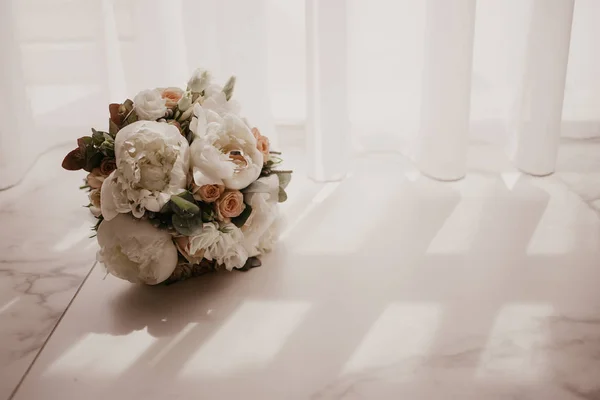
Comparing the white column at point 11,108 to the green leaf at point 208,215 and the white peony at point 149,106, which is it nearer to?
the white peony at point 149,106

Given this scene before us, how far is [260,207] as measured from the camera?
993 mm

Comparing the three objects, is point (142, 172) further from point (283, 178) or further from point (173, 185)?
point (283, 178)

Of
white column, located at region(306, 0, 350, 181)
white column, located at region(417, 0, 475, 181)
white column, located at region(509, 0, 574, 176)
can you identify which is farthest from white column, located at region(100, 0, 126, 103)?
white column, located at region(509, 0, 574, 176)

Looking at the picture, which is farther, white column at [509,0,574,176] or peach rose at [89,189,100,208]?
white column at [509,0,574,176]

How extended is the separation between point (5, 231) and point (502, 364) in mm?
856

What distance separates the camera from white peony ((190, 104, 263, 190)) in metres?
0.92

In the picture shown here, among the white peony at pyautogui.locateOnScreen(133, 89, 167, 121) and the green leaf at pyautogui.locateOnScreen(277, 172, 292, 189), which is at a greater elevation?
the white peony at pyautogui.locateOnScreen(133, 89, 167, 121)

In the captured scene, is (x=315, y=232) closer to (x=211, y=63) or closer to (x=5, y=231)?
(x=211, y=63)

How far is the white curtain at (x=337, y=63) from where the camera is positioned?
1263 mm

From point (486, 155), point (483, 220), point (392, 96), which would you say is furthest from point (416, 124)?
point (483, 220)

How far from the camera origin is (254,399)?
0.78 m

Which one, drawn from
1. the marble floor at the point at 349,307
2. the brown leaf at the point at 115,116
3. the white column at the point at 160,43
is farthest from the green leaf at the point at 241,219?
the white column at the point at 160,43

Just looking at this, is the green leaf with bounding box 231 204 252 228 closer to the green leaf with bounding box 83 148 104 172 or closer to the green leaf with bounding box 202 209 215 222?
the green leaf with bounding box 202 209 215 222

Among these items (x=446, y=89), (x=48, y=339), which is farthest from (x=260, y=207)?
(x=446, y=89)
